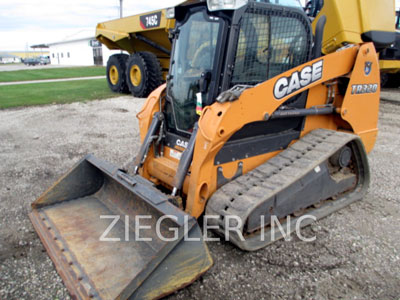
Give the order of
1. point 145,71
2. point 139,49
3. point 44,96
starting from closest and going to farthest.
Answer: point 145,71
point 139,49
point 44,96

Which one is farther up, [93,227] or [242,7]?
[242,7]

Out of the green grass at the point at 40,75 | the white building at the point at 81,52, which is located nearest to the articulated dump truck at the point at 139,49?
the green grass at the point at 40,75

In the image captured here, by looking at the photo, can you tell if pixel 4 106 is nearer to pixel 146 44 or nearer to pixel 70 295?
pixel 146 44

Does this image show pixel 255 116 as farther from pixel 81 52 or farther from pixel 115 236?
pixel 81 52

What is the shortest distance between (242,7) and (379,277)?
2448mm

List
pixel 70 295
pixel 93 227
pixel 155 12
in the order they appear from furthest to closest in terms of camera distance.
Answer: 1. pixel 155 12
2. pixel 93 227
3. pixel 70 295

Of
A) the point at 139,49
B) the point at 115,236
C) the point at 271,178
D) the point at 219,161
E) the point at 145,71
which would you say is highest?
the point at 139,49

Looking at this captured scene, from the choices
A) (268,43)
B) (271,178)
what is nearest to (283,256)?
(271,178)

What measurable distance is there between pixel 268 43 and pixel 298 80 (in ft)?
1.48

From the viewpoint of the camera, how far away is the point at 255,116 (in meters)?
3.01

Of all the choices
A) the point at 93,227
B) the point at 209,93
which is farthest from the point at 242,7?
the point at 93,227

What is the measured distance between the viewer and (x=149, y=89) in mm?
10609

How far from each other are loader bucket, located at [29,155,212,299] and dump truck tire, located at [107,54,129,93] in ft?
29.0

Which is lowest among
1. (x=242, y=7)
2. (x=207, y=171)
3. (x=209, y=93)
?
(x=207, y=171)
